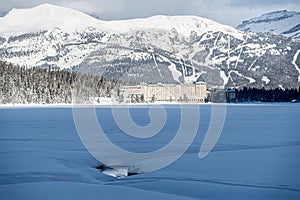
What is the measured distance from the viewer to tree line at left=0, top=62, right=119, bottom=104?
93938 mm

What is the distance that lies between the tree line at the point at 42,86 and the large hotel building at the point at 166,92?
15972mm

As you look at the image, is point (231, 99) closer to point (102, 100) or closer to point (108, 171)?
point (102, 100)

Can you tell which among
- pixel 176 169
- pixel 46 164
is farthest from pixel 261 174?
pixel 46 164

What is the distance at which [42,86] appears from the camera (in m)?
102

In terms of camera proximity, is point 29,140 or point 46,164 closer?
point 46,164

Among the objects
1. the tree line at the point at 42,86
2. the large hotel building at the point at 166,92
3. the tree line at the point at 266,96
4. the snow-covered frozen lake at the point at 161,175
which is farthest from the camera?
the large hotel building at the point at 166,92

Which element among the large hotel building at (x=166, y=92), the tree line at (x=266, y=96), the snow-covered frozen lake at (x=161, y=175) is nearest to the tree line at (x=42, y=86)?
the large hotel building at (x=166, y=92)

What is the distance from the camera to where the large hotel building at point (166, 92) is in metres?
143

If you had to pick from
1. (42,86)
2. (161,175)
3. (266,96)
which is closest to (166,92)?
(266,96)

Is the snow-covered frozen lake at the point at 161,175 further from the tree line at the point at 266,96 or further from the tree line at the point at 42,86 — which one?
the tree line at the point at 266,96

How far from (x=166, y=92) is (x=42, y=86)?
73.1m

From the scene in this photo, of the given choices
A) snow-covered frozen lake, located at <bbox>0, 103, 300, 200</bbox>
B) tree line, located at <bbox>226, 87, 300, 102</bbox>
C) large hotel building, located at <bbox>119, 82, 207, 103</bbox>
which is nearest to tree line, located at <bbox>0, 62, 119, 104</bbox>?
large hotel building, located at <bbox>119, 82, 207, 103</bbox>

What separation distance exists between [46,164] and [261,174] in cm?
613

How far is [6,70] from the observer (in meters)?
98.2
